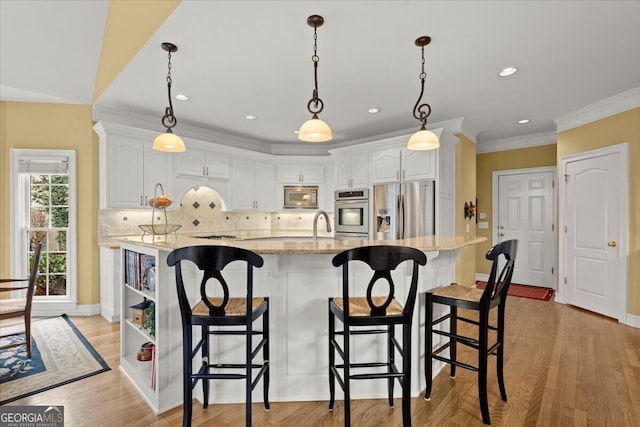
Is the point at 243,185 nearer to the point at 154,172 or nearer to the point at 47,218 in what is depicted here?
the point at 154,172

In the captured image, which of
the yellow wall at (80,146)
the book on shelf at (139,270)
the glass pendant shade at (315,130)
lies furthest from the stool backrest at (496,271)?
the yellow wall at (80,146)

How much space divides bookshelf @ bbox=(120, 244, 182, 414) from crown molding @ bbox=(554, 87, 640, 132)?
5068 millimetres

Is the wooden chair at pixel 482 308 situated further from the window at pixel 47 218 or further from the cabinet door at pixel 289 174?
the window at pixel 47 218

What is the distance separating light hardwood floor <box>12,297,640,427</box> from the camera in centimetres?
197

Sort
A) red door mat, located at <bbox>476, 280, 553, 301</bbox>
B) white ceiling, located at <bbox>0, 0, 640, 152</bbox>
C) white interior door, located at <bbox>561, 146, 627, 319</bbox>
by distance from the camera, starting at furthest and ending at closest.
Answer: red door mat, located at <bbox>476, 280, 553, 301</bbox> → white interior door, located at <bbox>561, 146, 627, 319</bbox> → white ceiling, located at <bbox>0, 0, 640, 152</bbox>

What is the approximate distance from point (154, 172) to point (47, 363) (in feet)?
8.05

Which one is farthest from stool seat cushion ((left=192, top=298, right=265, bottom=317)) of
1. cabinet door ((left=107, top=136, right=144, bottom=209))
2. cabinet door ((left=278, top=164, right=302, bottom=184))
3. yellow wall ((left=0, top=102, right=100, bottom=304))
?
cabinet door ((left=278, top=164, right=302, bottom=184))

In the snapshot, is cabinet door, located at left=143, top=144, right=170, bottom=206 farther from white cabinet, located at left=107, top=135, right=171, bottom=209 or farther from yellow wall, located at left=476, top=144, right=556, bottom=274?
yellow wall, located at left=476, top=144, right=556, bottom=274

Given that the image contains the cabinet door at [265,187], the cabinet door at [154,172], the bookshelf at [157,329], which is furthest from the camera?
the cabinet door at [265,187]

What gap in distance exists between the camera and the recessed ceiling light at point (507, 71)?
3.01m

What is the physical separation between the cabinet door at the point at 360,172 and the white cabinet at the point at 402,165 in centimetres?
12

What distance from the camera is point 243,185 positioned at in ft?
18.1

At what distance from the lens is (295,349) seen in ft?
7.12

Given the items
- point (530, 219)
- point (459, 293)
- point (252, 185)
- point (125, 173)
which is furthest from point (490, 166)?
point (125, 173)
